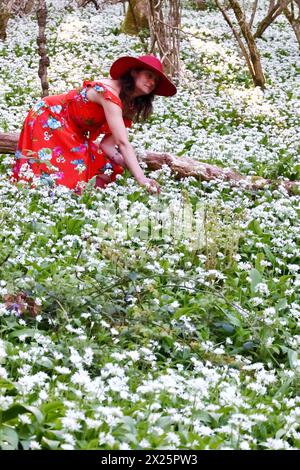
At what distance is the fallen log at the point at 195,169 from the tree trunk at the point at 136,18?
920 cm

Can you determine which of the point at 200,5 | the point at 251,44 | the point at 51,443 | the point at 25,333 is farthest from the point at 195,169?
the point at 200,5

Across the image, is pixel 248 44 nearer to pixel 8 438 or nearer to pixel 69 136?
pixel 69 136

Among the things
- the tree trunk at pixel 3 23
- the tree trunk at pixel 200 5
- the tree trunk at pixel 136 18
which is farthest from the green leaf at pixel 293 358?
the tree trunk at pixel 200 5

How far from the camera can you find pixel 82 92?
7.47 metres

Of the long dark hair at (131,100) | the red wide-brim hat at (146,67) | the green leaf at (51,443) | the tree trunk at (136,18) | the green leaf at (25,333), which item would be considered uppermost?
the tree trunk at (136,18)

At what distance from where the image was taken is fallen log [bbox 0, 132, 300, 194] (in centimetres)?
790

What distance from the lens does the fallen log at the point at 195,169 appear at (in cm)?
790

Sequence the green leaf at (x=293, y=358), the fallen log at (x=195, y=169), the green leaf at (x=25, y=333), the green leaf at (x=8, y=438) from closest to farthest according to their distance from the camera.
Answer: the green leaf at (x=8, y=438) → the green leaf at (x=25, y=333) → the green leaf at (x=293, y=358) → the fallen log at (x=195, y=169)

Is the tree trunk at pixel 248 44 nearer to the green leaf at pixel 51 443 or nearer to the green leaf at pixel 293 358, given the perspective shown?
the green leaf at pixel 293 358

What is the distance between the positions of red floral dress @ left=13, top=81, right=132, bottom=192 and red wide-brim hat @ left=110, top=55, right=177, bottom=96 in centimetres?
25

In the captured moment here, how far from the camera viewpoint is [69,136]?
757cm

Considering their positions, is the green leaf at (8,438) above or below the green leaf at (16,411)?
below

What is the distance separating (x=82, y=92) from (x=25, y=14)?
14561 mm
